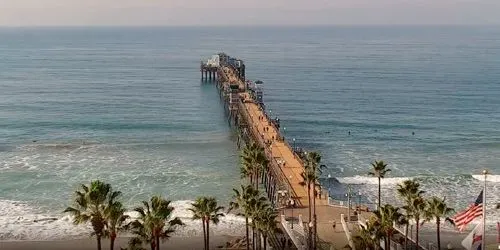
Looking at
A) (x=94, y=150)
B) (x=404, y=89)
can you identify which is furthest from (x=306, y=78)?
(x=94, y=150)

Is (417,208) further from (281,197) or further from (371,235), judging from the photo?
(281,197)

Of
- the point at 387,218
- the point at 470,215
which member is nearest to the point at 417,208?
the point at 387,218

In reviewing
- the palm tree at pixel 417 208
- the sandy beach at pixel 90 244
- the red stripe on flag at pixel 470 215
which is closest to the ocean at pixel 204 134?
the sandy beach at pixel 90 244

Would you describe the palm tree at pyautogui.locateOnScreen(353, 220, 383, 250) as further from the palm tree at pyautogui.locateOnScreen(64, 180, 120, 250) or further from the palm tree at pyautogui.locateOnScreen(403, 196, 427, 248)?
the palm tree at pyautogui.locateOnScreen(64, 180, 120, 250)

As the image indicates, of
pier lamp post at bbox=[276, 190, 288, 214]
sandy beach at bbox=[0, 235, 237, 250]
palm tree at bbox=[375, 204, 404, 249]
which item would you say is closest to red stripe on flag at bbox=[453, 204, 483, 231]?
palm tree at bbox=[375, 204, 404, 249]

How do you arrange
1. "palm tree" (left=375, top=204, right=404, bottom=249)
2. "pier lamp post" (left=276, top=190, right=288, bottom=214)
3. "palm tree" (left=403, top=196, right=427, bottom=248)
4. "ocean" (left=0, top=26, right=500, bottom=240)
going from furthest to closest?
"ocean" (left=0, top=26, right=500, bottom=240)
"pier lamp post" (left=276, top=190, right=288, bottom=214)
"palm tree" (left=403, top=196, right=427, bottom=248)
"palm tree" (left=375, top=204, right=404, bottom=249)

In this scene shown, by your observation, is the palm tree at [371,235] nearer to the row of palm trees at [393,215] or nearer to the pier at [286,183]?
the row of palm trees at [393,215]
